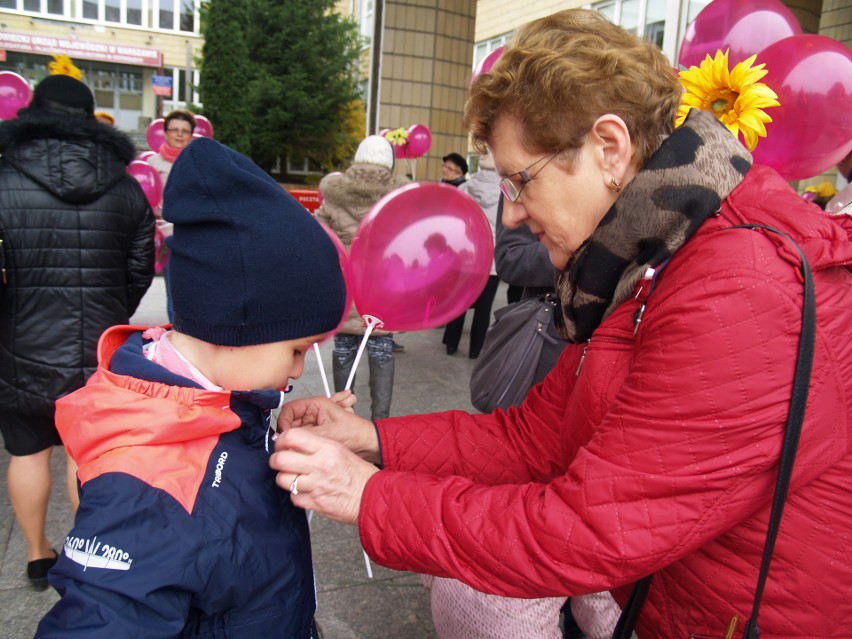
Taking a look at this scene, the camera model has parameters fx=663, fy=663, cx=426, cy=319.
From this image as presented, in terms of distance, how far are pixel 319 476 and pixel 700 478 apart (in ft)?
2.25

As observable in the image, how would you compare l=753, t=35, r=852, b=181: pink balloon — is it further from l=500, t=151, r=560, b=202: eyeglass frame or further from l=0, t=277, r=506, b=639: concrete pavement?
l=0, t=277, r=506, b=639: concrete pavement

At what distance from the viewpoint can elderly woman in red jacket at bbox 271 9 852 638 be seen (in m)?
1.08

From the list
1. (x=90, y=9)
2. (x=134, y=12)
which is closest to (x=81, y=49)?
(x=90, y=9)

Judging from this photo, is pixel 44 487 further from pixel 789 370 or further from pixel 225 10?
pixel 225 10

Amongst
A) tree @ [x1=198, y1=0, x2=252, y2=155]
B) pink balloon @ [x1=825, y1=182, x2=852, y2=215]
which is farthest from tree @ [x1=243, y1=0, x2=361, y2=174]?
pink balloon @ [x1=825, y1=182, x2=852, y2=215]

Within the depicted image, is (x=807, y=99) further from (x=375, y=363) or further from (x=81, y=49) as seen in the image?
(x=81, y=49)

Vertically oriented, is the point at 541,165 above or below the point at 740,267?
above

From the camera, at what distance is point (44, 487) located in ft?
9.29

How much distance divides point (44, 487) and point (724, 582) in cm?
272

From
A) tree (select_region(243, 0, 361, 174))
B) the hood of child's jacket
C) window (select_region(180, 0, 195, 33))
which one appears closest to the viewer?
the hood of child's jacket

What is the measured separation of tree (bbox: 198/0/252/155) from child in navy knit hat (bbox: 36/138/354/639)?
23.4 metres

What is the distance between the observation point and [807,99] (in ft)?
8.04

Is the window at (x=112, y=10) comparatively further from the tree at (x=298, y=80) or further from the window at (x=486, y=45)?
the window at (x=486, y=45)

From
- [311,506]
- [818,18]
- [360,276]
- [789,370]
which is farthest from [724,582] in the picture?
[818,18]
